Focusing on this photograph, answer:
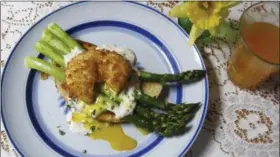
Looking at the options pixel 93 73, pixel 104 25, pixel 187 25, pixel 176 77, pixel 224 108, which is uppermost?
pixel 104 25

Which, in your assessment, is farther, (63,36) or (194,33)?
(63,36)

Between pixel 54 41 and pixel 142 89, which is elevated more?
pixel 54 41

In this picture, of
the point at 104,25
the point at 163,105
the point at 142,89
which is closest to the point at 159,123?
the point at 163,105

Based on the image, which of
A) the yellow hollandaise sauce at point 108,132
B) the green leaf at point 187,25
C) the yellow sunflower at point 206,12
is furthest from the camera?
the green leaf at point 187,25

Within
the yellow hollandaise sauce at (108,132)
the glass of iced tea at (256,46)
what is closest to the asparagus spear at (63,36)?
the yellow hollandaise sauce at (108,132)

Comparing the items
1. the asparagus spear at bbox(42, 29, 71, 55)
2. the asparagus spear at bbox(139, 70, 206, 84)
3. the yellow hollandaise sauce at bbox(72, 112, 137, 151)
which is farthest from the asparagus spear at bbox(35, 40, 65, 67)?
the asparagus spear at bbox(139, 70, 206, 84)

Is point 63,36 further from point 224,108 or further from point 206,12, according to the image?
point 224,108

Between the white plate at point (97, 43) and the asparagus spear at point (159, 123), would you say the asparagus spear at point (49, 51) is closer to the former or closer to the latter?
the white plate at point (97, 43)
